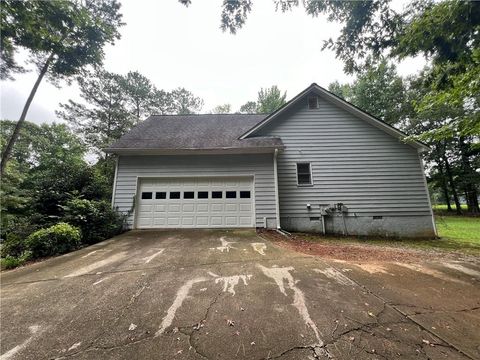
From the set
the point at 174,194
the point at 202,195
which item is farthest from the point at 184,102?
the point at 202,195

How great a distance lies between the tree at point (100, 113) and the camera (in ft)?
56.3

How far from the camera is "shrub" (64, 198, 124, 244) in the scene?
630cm

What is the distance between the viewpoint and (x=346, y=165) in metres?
8.65

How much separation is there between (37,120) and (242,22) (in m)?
28.4

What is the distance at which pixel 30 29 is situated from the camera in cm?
735

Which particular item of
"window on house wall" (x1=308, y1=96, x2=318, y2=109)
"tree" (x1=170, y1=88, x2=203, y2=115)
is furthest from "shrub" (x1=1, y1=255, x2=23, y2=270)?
"tree" (x1=170, y1=88, x2=203, y2=115)

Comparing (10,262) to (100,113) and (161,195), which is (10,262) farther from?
(100,113)

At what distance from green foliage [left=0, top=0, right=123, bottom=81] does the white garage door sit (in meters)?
6.84

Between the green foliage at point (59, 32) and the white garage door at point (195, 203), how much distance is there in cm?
684

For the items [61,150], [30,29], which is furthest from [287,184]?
[61,150]

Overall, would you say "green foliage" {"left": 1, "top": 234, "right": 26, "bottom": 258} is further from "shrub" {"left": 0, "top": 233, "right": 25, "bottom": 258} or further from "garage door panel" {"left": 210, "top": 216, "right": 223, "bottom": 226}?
"garage door panel" {"left": 210, "top": 216, "right": 223, "bottom": 226}

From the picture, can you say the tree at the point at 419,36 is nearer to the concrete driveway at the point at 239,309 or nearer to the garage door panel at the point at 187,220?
the concrete driveway at the point at 239,309

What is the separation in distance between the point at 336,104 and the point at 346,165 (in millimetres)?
2885

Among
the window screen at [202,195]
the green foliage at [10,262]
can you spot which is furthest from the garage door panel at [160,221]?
the green foliage at [10,262]
